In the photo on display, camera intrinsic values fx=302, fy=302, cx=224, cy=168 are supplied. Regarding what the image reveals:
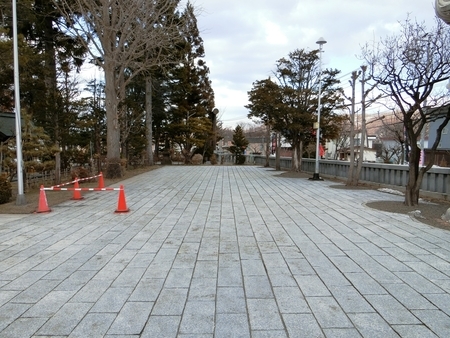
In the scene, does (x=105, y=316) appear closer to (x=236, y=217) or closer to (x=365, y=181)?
(x=236, y=217)

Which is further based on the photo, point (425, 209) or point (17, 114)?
point (17, 114)

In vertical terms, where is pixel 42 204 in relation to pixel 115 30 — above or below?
below

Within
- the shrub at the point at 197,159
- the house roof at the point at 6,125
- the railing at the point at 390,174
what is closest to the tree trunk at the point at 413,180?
the railing at the point at 390,174

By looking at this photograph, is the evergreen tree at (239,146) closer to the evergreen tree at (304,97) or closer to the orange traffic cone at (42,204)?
the evergreen tree at (304,97)

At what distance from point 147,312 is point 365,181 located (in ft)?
39.7

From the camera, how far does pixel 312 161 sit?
1897 cm

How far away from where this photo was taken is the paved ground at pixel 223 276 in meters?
2.64

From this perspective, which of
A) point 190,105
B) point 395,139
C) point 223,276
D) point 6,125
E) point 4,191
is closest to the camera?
point 223,276

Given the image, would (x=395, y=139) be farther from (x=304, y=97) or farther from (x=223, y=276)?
(x=223, y=276)

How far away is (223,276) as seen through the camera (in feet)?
12.0

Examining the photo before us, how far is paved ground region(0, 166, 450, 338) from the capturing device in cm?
264

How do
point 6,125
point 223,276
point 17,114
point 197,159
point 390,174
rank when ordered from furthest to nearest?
point 197,159 < point 6,125 < point 390,174 < point 17,114 < point 223,276

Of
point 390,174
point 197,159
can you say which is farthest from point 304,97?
point 197,159

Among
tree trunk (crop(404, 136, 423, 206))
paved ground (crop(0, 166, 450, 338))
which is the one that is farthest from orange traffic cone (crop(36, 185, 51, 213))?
tree trunk (crop(404, 136, 423, 206))
